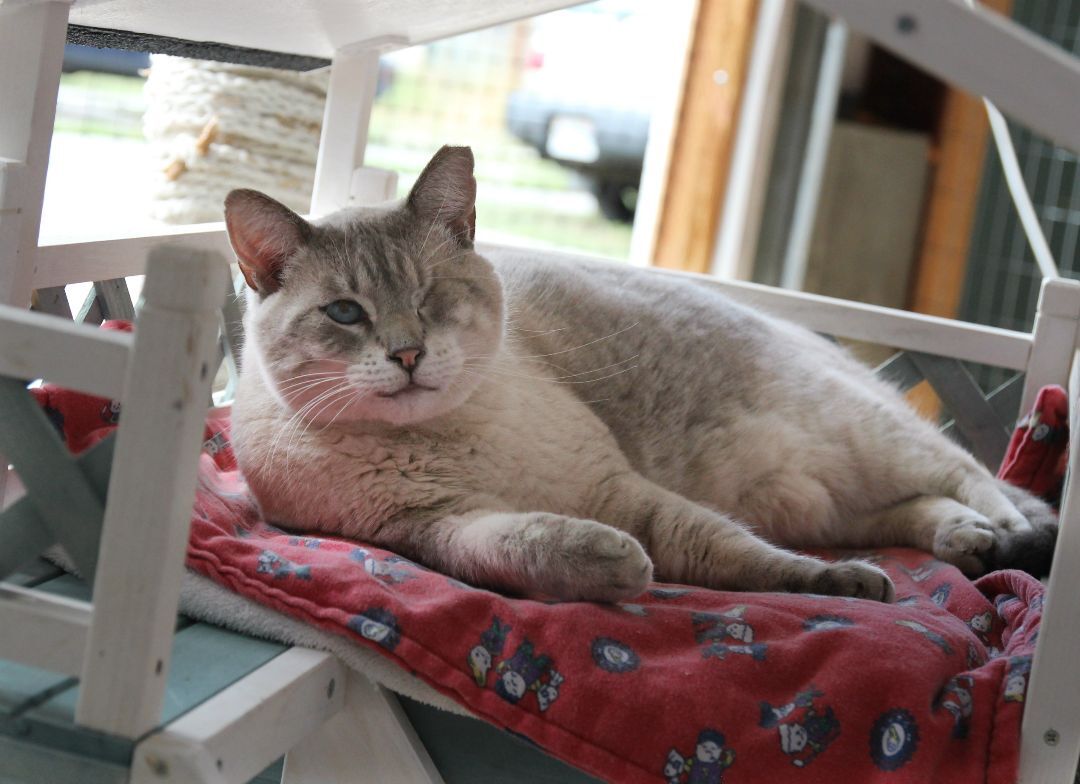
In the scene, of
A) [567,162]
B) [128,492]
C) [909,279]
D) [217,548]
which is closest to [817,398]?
[217,548]

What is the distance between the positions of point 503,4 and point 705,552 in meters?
0.99

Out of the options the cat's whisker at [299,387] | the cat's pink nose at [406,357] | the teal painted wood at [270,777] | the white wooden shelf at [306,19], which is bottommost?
the teal painted wood at [270,777]

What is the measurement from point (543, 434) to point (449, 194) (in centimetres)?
37

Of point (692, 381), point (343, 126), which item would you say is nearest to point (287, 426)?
point (692, 381)

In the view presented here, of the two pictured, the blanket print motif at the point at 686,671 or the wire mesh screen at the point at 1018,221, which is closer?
the blanket print motif at the point at 686,671

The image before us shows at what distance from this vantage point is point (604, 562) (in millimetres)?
1324

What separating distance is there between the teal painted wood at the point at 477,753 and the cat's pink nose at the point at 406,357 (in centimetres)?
41

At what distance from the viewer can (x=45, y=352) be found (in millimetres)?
1016

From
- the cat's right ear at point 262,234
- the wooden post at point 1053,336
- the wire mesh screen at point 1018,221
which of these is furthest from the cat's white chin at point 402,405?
the wire mesh screen at point 1018,221

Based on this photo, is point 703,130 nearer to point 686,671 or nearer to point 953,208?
point 953,208

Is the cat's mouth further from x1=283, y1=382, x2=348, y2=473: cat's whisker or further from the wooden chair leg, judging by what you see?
the wooden chair leg

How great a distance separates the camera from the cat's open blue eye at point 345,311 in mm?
1527

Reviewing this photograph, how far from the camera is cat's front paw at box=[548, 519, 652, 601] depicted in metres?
1.32

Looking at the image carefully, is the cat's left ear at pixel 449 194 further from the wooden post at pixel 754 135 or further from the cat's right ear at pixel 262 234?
the wooden post at pixel 754 135
